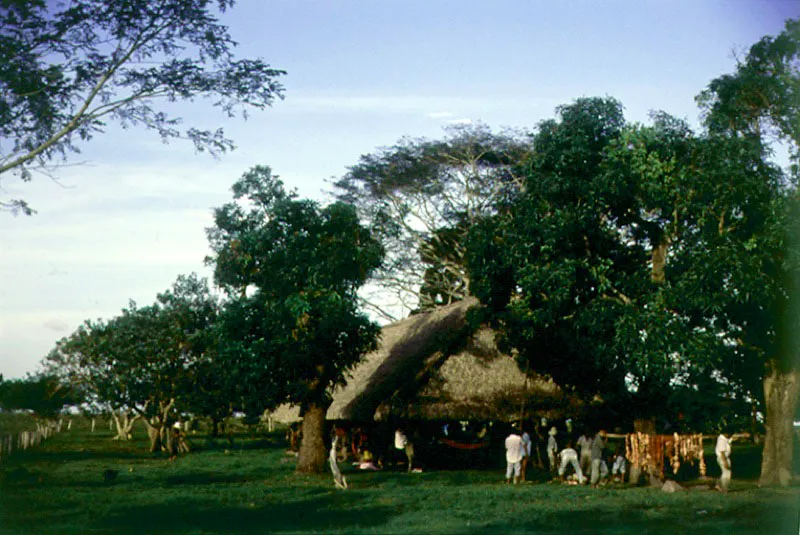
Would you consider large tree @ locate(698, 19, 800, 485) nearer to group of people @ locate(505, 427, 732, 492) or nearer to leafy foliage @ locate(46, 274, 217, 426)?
group of people @ locate(505, 427, 732, 492)

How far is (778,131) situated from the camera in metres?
16.4

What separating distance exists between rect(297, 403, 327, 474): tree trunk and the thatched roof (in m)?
1.64

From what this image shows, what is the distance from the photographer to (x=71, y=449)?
33875 mm

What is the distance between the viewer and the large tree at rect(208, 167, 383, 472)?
772 inches

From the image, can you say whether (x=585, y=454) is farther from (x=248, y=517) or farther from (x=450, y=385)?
(x=248, y=517)

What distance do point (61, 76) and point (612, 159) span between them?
1013 cm

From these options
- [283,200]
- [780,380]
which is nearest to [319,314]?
[283,200]

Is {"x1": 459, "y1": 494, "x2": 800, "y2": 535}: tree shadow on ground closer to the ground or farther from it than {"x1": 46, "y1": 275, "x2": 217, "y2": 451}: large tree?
closer to the ground

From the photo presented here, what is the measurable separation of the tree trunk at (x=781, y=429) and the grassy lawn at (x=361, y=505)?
21.2 inches

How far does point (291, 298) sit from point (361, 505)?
6174 millimetres

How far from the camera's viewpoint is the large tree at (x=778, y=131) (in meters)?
15.9

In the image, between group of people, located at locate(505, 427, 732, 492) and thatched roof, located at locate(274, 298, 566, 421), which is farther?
thatched roof, located at locate(274, 298, 566, 421)

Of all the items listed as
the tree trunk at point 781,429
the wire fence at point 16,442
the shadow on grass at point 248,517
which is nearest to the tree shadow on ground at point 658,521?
the shadow on grass at point 248,517

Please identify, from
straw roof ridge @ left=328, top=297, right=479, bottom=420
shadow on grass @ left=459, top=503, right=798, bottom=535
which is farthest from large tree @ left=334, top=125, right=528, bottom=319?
shadow on grass @ left=459, top=503, right=798, bottom=535
